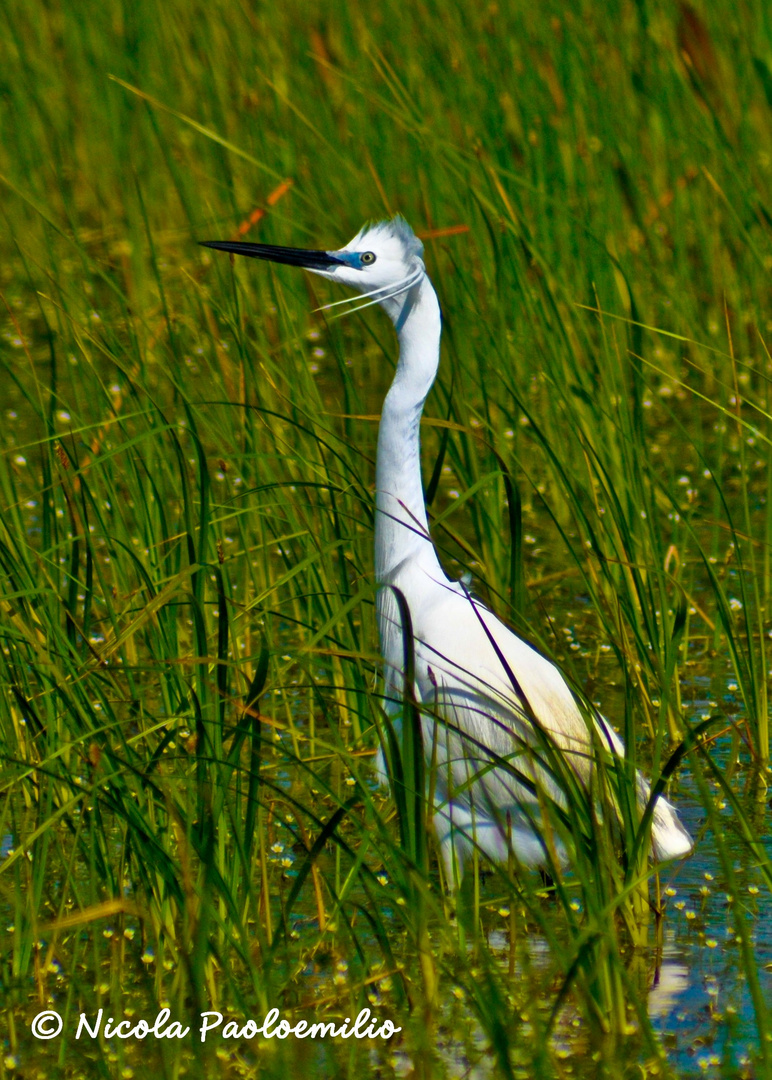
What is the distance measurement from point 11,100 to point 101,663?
5430mm

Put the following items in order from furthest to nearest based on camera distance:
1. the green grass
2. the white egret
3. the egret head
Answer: the egret head → the white egret → the green grass

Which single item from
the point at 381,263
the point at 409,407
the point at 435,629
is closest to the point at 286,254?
the point at 381,263

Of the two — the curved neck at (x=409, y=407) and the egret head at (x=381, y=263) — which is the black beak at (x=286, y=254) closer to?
the egret head at (x=381, y=263)

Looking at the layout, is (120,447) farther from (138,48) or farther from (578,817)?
(138,48)

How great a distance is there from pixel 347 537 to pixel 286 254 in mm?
1119

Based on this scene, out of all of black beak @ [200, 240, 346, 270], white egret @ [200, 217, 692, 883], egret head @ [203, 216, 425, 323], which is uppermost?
black beak @ [200, 240, 346, 270]

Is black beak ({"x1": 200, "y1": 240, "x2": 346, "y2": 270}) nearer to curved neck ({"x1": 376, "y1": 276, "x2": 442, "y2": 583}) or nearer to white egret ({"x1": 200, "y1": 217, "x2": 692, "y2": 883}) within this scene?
white egret ({"x1": 200, "y1": 217, "x2": 692, "y2": 883})

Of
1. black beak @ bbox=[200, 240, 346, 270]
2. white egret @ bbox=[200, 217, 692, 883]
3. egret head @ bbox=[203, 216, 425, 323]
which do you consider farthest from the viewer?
black beak @ bbox=[200, 240, 346, 270]

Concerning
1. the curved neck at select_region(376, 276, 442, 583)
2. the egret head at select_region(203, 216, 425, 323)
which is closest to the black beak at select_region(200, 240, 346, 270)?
the egret head at select_region(203, 216, 425, 323)

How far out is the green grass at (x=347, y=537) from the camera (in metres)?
2.45

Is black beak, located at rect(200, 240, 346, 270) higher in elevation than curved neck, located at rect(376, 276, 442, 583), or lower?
higher

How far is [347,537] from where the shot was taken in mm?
2646

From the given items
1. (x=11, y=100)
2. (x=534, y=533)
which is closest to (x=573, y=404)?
(x=534, y=533)

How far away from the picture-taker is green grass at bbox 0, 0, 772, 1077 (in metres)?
2.45
